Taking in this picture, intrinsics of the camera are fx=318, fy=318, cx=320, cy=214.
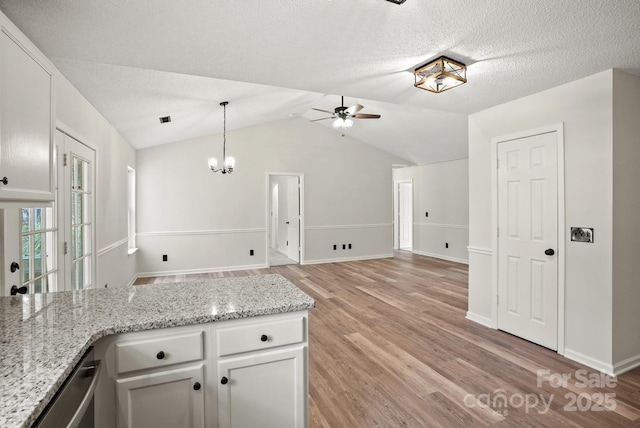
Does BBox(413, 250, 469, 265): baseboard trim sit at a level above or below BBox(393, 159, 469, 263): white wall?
below

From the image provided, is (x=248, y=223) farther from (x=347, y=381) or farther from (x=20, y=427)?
(x=20, y=427)

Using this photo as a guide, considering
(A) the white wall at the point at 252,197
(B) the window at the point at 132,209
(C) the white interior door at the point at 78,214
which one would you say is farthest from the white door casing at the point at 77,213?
(A) the white wall at the point at 252,197

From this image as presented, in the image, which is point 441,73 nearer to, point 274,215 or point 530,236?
point 530,236

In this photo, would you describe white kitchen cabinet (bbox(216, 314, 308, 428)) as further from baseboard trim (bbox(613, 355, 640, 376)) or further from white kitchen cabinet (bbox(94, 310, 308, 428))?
baseboard trim (bbox(613, 355, 640, 376))

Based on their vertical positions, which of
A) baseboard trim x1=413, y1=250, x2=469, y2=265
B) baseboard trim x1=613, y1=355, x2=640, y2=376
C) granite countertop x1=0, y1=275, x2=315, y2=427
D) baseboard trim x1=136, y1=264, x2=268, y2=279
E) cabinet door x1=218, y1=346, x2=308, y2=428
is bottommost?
baseboard trim x1=613, y1=355, x2=640, y2=376

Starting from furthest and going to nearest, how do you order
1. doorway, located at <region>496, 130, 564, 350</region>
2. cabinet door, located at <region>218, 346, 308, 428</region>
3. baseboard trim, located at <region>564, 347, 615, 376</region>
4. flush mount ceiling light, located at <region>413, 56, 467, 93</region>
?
doorway, located at <region>496, 130, 564, 350</region> < baseboard trim, located at <region>564, 347, 615, 376</region> < flush mount ceiling light, located at <region>413, 56, 467, 93</region> < cabinet door, located at <region>218, 346, 308, 428</region>

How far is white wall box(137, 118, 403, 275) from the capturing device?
19.4 ft

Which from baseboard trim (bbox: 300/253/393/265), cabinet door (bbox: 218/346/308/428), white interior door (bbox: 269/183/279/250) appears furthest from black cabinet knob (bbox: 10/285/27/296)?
white interior door (bbox: 269/183/279/250)

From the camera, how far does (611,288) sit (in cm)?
246

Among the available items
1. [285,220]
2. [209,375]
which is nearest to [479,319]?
[209,375]

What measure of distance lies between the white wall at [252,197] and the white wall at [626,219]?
5186 millimetres

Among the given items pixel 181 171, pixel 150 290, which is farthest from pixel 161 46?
pixel 181 171

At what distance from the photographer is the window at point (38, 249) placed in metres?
1.97

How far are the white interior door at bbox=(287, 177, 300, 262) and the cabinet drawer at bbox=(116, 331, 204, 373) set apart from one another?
5.73 m
